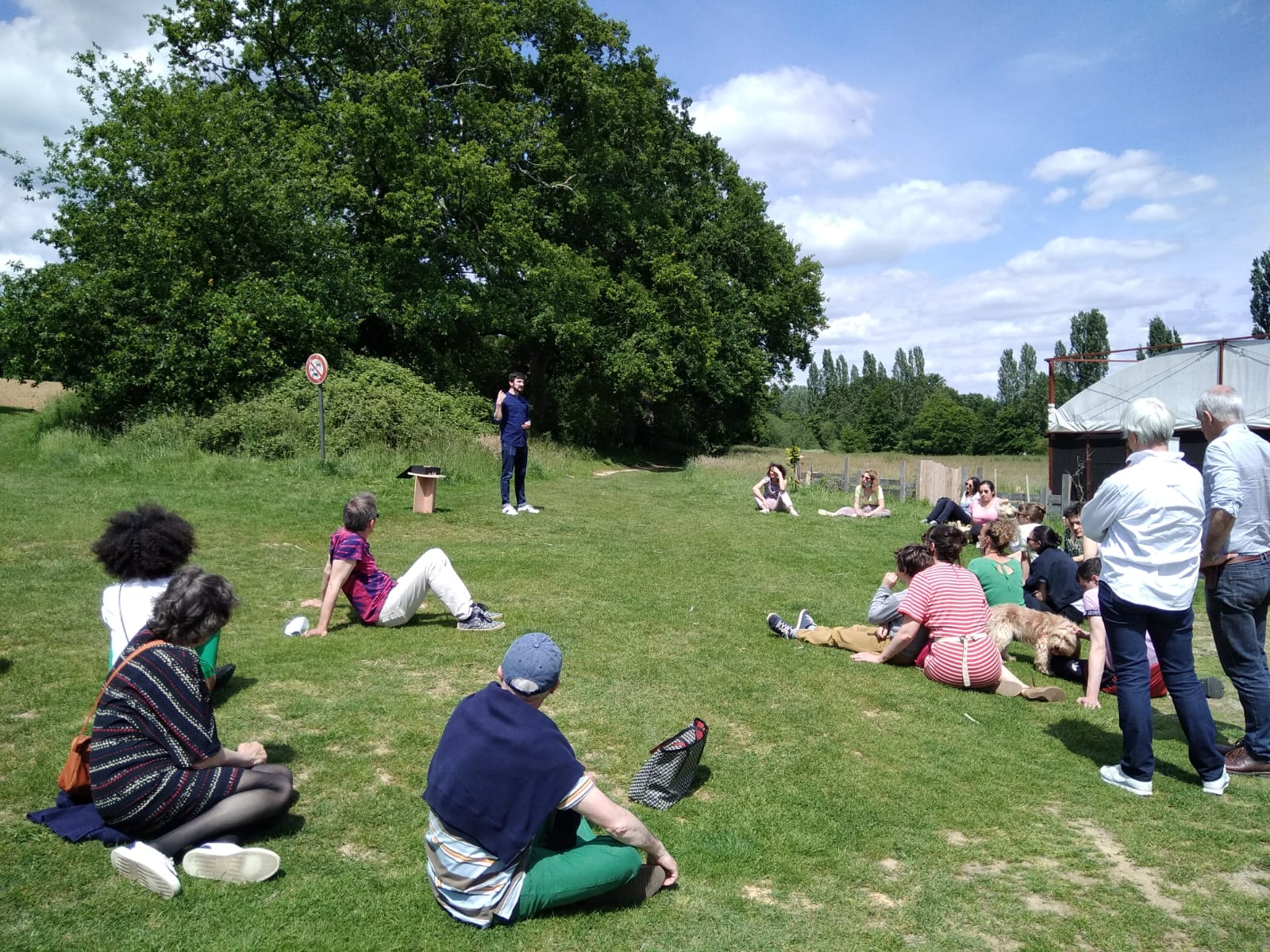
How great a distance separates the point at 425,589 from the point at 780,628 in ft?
9.90

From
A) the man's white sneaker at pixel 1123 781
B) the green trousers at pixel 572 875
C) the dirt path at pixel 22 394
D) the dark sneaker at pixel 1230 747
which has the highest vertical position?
the dirt path at pixel 22 394

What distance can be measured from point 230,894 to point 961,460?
51354 mm

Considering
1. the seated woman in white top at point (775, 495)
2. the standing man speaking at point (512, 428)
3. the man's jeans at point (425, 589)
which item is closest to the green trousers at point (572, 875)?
the man's jeans at point (425, 589)

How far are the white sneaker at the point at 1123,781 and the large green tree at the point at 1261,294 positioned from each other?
189 ft

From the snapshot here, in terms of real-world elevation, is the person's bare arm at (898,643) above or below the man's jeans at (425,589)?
below

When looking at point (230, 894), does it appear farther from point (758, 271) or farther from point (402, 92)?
point (758, 271)

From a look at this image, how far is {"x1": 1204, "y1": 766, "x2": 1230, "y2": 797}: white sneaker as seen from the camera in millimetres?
4668

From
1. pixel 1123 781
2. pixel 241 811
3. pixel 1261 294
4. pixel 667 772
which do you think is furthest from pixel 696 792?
pixel 1261 294

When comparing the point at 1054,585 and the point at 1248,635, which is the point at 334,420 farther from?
the point at 1248,635

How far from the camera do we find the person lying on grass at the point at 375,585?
691 cm

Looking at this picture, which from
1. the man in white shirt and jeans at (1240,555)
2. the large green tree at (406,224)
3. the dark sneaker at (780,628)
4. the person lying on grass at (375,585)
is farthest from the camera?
the large green tree at (406,224)

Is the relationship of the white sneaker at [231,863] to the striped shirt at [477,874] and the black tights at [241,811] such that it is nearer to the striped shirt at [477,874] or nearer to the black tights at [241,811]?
the black tights at [241,811]

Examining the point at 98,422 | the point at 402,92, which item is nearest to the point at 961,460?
the point at 402,92

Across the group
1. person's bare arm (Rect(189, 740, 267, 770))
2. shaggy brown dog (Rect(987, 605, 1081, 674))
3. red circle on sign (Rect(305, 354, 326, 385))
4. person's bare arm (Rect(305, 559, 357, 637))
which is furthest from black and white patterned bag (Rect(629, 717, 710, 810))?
red circle on sign (Rect(305, 354, 326, 385))
